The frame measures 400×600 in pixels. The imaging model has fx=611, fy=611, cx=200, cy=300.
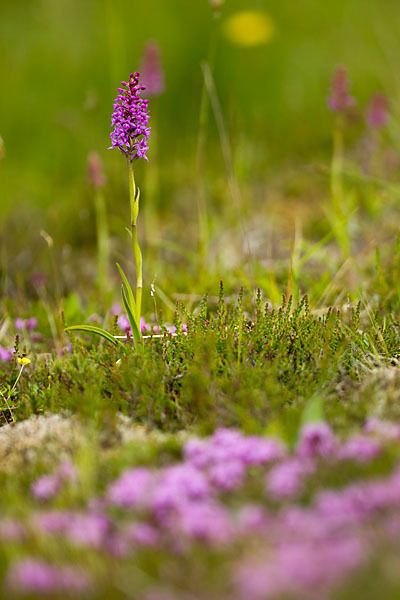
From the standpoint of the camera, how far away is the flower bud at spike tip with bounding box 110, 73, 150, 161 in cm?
252

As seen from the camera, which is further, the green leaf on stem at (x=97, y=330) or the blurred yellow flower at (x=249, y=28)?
the blurred yellow flower at (x=249, y=28)

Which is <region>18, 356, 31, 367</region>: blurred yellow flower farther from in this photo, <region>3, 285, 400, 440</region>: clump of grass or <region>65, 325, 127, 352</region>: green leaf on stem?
<region>65, 325, 127, 352</region>: green leaf on stem

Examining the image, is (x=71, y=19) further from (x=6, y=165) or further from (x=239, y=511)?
(x=239, y=511)

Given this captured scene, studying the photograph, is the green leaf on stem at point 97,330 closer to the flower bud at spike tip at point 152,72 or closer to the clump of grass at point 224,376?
the clump of grass at point 224,376

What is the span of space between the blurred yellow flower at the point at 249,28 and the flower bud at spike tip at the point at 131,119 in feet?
20.0

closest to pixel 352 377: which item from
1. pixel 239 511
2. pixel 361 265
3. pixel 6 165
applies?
pixel 239 511

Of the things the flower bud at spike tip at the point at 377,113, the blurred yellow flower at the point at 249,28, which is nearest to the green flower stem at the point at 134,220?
the flower bud at spike tip at the point at 377,113

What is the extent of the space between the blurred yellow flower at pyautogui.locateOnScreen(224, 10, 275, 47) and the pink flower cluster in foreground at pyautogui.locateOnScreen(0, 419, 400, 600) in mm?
7262

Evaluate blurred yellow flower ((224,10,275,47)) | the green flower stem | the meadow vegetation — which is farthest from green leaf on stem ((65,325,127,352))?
blurred yellow flower ((224,10,275,47))

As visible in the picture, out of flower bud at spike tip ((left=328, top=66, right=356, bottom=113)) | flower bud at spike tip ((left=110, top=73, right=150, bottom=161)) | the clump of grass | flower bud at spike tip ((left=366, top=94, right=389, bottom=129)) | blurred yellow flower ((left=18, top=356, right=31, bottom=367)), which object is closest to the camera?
the clump of grass

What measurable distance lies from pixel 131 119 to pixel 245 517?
168cm

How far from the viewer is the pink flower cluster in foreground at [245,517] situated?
1.35 meters

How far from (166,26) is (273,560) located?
820cm

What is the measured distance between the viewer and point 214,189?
596cm
